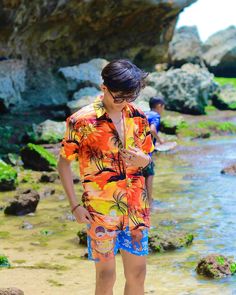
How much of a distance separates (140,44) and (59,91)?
5.99m

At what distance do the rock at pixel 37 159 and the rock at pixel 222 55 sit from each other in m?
28.0

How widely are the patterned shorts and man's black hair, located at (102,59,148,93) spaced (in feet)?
2.97

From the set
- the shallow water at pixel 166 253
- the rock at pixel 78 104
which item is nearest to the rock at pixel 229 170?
the shallow water at pixel 166 253

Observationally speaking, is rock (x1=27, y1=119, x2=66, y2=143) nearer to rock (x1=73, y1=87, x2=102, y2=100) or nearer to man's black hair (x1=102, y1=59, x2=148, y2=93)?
rock (x1=73, y1=87, x2=102, y2=100)

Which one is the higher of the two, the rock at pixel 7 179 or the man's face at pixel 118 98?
the man's face at pixel 118 98

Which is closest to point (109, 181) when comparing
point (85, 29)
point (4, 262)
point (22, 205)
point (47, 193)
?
point (4, 262)

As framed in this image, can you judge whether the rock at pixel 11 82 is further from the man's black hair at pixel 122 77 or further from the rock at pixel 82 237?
the man's black hair at pixel 122 77

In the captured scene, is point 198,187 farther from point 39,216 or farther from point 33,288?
point 33,288

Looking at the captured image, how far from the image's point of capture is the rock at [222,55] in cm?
4141

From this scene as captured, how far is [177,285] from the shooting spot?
21.2 feet

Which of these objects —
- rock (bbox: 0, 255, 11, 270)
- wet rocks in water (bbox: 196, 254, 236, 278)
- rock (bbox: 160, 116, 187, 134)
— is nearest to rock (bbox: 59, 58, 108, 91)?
rock (bbox: 160, 116, 187, 134)

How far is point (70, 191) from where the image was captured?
14.3 ft

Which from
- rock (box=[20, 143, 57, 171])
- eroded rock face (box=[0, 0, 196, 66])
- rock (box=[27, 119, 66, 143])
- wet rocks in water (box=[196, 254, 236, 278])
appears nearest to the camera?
wet rocks in water (box=[196, 254, 236, 278])

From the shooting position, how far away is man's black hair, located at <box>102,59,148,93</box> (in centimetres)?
427
